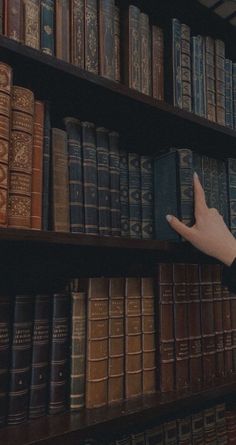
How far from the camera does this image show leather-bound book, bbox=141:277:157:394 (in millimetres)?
940

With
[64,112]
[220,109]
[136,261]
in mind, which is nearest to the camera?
[64,112]

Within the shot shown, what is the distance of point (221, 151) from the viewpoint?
1287mm

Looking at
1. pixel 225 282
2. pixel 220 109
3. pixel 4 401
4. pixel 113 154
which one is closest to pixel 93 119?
pixel 113 154

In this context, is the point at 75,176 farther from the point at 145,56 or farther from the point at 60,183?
the point at 145,56

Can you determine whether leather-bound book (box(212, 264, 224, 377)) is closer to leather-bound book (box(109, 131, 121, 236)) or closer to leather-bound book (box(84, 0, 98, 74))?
leather-bound book (box(109, 131, 121, 236))

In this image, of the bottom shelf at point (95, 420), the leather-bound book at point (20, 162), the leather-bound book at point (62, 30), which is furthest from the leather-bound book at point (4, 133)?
the bottom shelf at point (95, 420)

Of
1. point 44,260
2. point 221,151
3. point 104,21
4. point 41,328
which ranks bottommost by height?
point 41,328

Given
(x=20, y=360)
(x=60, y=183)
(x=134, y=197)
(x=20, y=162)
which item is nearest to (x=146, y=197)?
(x=134, y=197)

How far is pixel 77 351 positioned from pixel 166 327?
230mm

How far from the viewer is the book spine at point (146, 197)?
40.1 inches

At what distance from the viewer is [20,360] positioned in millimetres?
772

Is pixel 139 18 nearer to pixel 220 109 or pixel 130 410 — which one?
pixel 220 109

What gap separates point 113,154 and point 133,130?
9.8 inches

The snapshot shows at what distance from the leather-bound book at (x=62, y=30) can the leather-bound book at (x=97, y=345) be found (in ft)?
1.52
